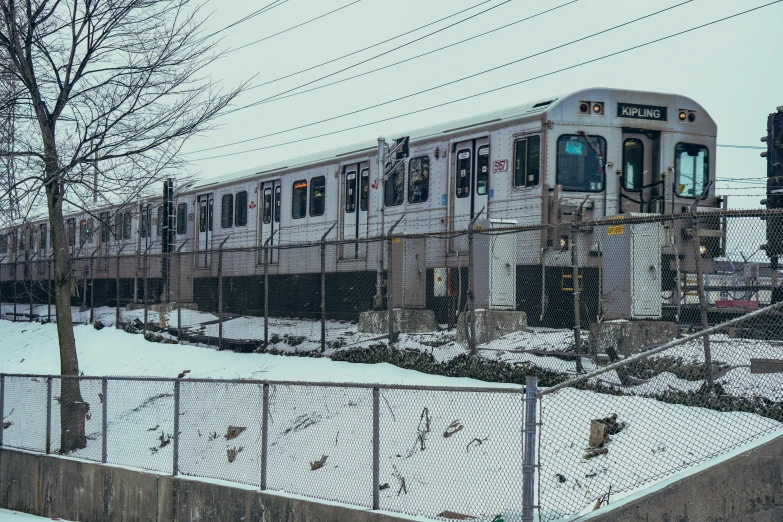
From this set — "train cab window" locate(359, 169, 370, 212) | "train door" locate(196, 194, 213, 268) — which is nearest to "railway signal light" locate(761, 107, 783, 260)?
"train cab window" locate(359, 169, 370, 212)

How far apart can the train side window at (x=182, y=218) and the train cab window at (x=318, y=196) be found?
772cm

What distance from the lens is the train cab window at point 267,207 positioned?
24359mm

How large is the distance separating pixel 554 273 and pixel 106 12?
8.42 metres

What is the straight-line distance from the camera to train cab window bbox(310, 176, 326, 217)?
72.4 feet

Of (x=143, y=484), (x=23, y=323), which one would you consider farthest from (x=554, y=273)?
(x=23, y=323)

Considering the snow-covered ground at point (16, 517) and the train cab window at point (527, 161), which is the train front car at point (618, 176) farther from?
the snow-covered ground at point (16, 517)

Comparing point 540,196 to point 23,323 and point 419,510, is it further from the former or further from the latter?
point 23,323

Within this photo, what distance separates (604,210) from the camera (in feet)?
53.2

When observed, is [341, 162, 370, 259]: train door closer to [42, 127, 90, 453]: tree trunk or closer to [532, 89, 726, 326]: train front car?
[532, 89, 726, 326]: train front car

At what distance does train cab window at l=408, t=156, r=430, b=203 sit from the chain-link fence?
234 inches

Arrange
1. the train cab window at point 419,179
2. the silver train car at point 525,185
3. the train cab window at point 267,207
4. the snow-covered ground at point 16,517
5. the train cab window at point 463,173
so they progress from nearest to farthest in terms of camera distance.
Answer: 1. the snow-covered ground at point 16,517
2. the silver train car at point 525,185
3. the train cab window at point 463,173
4. the train cab window at point 419,179
5. the train cab window at point 267,207

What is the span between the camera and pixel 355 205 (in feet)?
68.3

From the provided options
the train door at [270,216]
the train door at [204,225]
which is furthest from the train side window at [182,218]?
the train door at [270,216]

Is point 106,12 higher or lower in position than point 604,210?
higher
